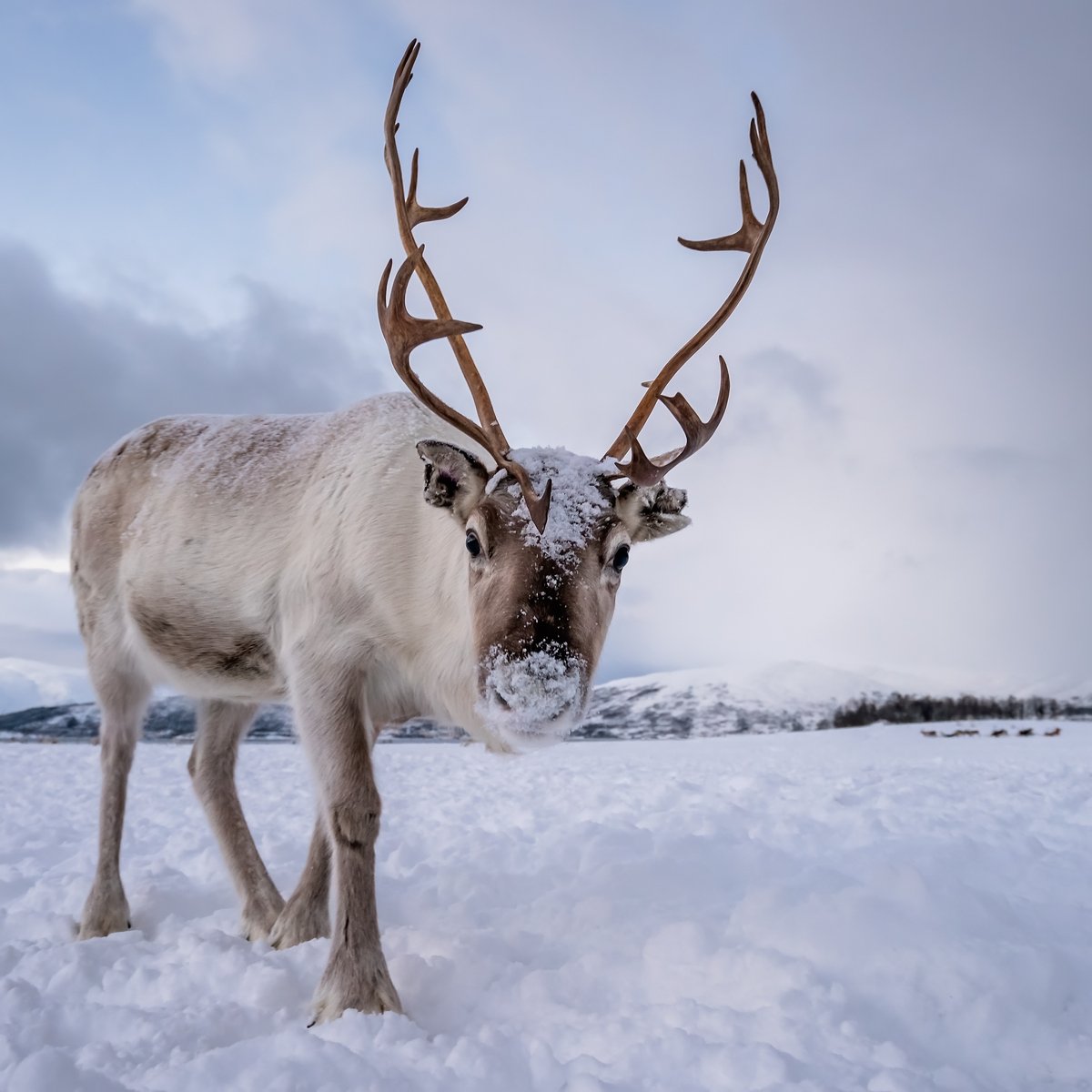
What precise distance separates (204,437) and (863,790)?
5566 millimetres

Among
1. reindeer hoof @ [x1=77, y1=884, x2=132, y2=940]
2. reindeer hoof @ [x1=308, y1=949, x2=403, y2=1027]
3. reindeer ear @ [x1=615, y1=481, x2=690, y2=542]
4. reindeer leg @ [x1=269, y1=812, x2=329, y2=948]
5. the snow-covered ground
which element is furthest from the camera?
reindeer hoof @ [x1=77, y1=884, x2=132, y2=940]

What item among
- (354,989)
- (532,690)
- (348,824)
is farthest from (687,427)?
(354,989)

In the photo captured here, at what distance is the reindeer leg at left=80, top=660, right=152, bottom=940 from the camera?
4.34 metres

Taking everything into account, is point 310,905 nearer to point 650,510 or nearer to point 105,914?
point 105,914

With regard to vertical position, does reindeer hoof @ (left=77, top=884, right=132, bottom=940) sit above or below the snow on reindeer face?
below

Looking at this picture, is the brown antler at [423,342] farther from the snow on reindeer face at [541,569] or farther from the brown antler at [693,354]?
the brown antler at [693,354]

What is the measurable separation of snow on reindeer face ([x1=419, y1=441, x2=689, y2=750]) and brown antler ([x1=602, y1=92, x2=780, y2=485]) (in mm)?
148

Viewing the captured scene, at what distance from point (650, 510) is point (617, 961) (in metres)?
1.72

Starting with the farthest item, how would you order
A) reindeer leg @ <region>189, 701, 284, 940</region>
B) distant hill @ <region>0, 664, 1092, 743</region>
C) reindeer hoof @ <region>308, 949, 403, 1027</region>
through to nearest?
Answer: distant hill @ <region>0, 664, 1092, 743</region>, reindeer leg @ <region>189, 701, 284, 940</region>, reindeer hoof @ <region>308, 949, 403, 1027</region>

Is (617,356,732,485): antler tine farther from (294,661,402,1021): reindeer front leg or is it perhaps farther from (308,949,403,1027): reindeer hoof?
(308,949,403,1027): reindeer hoof

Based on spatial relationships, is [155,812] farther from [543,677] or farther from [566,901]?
[543,677]

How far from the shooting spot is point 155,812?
736 centimetres

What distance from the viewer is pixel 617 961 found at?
128 inches

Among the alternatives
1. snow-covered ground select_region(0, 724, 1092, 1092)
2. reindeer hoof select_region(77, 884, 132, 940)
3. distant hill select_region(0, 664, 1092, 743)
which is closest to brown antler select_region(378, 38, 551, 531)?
snow-covered ground select_region(0, 724, 1092, 1092)
